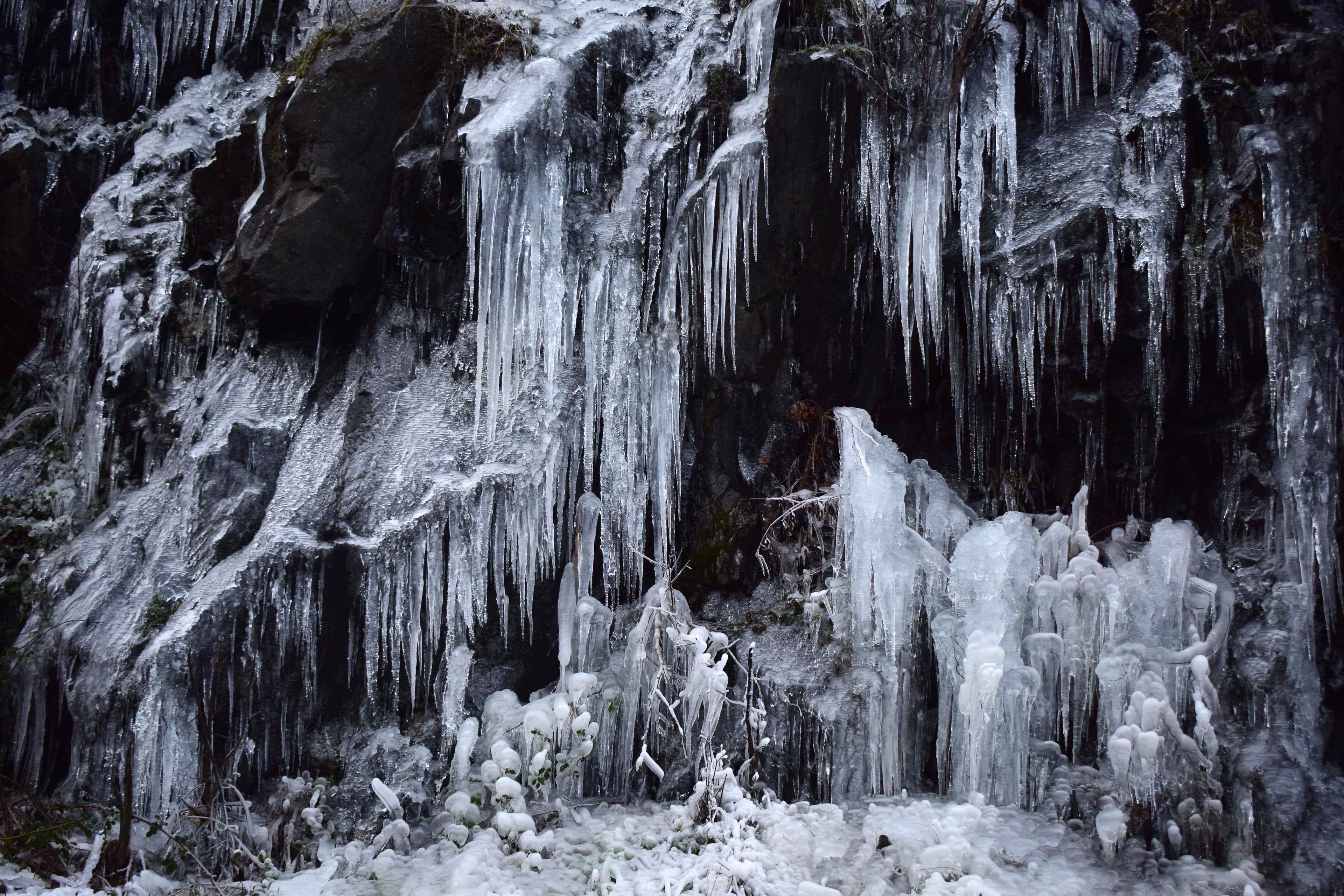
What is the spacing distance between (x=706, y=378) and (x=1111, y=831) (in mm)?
3230

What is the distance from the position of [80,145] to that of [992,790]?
28.3ft

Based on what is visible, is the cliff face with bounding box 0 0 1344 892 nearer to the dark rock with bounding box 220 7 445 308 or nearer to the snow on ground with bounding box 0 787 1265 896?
the dark rock with bounding box 220 7 445 308

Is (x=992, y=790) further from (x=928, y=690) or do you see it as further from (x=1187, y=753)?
(x=1187, y=753)

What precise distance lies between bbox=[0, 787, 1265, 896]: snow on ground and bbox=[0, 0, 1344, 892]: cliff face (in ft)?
1.17

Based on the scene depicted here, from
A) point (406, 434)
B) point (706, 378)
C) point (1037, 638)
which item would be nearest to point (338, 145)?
point (406, 434)

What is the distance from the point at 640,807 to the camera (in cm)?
457

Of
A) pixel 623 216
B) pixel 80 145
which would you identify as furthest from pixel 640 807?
pixel 80 145

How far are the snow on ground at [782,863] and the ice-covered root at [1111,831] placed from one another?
0.15 feet

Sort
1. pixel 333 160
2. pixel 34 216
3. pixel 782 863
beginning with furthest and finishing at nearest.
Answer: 1. pixel 34 216
2. pixel 333 160
3. pixel 782 863

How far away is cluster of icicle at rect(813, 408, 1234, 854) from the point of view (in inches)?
149

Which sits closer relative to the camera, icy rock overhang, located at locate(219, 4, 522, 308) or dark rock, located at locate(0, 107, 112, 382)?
icy rock overhang, located at locate(219, 4, 522, 308)

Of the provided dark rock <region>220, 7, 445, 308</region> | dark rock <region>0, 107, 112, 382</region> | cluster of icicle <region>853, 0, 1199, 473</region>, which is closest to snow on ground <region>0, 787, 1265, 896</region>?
cluster of icicle <region>853, 0, 1199, 473</region>

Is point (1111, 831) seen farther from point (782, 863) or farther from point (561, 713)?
point (561, 713)

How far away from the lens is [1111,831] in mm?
3643
